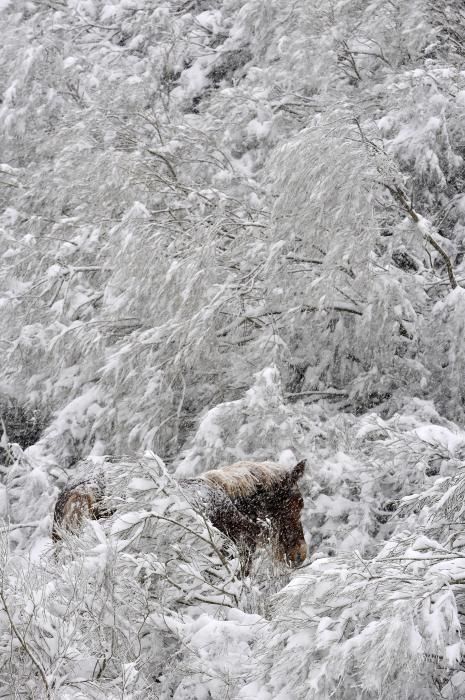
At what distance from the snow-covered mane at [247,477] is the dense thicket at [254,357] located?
47cm

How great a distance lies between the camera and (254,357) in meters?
7.02

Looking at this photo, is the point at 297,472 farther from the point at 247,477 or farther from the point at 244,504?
the point at 244,504

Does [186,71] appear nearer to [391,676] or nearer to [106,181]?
[106,181]

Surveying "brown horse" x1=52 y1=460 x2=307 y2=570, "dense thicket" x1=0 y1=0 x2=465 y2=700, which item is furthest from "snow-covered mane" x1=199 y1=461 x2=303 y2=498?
"dense thicket" x1=0 y1=0 x2=465 y2=700

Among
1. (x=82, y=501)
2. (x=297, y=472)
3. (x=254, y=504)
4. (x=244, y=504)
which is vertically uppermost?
(x=82, y=501)

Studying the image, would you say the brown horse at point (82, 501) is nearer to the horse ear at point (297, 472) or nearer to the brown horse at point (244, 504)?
the brown horse at point (244, 504)

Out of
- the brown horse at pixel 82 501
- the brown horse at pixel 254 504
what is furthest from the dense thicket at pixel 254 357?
the brown horse at pixel 254 504

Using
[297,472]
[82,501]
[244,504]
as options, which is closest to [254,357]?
[297,472]

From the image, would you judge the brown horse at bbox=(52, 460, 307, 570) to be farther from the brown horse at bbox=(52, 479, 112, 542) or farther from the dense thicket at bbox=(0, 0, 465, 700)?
the dense thicket at bbox=(0, 0, 465, 700)

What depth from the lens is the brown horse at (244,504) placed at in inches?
169

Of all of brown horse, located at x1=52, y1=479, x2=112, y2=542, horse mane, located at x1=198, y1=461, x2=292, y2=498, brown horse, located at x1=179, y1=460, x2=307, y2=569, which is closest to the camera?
brown horse, located at x1=52, y1=479, x2=112, y2=542

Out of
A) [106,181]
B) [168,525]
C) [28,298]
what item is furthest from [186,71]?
[168,525]

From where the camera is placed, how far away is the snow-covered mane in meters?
4.73

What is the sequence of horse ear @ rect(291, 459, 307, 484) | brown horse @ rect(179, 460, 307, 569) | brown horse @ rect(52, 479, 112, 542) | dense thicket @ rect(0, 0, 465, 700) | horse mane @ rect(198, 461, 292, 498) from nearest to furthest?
dense thicket @ rect(0, 0, 465, 700) → brown horse @ rect(52, 479, 112, 542) → brown horse @ rect(179, 460, 307, 569) → horse mane @ rect(198, 461, 292, 498) → horse ear @ rect(291, 459, 307, 484)
